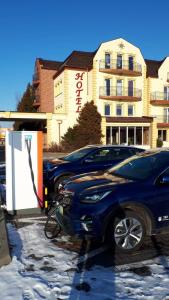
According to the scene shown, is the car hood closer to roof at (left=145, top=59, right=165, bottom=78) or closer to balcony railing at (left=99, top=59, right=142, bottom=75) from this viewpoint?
balcony railing at (left=99, top=59, right=142, bottom=75)

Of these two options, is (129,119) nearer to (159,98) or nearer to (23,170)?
(159,98)

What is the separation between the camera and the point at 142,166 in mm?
6168

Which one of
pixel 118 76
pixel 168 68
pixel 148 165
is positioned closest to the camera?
pixel 148 165

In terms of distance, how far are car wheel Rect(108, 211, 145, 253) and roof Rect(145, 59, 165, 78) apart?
40909mm

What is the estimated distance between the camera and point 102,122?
131ft

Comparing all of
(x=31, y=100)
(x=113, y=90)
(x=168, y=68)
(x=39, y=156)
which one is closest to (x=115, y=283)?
(x=39, y=156)

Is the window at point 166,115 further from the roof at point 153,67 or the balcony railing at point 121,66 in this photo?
the balcony railing at point 121,66

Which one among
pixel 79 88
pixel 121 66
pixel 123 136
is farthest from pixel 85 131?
pixel 121 66

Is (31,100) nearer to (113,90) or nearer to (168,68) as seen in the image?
(113,90)

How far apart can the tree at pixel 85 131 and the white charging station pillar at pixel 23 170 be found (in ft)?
93.9

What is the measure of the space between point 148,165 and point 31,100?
2156 inches

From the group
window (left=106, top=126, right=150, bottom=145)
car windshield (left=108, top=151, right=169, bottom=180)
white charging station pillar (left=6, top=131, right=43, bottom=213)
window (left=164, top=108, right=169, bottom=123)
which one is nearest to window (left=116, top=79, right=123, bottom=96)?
window (left=106, top=126, right=150, bottom=145)

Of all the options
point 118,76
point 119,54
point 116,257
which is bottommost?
A: point 116,257

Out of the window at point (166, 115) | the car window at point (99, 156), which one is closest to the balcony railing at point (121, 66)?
the window at point (166, 115)
